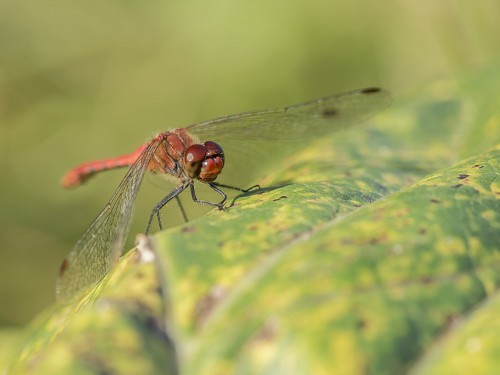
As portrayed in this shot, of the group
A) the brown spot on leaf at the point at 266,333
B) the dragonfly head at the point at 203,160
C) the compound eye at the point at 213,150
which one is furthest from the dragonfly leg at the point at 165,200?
the brown spot on leaf at the point at 266,333

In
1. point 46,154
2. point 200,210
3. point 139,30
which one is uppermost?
point 139,30

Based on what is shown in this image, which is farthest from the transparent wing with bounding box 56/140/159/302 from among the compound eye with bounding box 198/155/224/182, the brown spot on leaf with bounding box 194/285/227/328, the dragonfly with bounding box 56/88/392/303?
the brown spot on leaf with bounding box 194/285/227/328

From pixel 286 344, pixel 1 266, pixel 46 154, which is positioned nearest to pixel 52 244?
pixel 1 266

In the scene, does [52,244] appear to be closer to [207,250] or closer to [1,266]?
[1,266]

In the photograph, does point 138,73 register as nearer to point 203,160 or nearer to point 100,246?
point 203,160

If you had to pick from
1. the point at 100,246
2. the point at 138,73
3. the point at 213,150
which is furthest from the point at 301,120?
the point at 138,73
